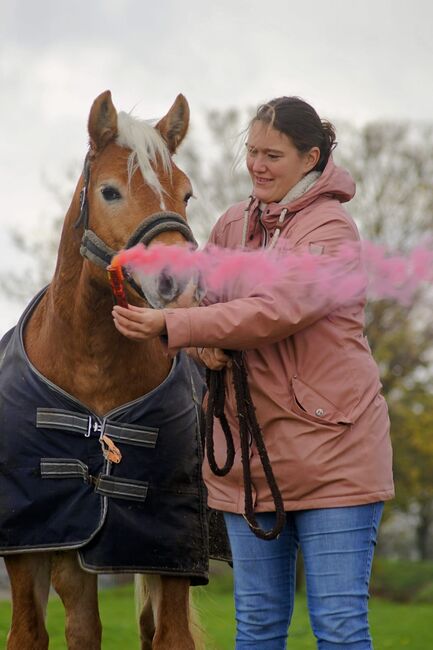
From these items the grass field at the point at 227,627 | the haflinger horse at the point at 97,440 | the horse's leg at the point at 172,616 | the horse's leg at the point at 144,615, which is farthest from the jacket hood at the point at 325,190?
the grass field at the point at 227,627

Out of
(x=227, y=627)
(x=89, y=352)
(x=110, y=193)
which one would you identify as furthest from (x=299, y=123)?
(x=227, y=627)

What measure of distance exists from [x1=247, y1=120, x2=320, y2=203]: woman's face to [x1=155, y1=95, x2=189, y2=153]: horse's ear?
0.72 meters

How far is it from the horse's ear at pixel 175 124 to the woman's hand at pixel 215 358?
1.02 meters

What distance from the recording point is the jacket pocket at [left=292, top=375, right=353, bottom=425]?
350 cm

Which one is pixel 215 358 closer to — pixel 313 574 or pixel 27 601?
pixel 313 574

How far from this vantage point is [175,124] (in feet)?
14.5

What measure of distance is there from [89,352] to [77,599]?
1.23 metres

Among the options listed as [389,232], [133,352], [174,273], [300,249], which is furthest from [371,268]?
[389,232]

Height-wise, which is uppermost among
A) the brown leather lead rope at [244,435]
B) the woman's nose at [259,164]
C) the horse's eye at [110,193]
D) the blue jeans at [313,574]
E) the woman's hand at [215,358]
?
the woman's nose at [259,164]

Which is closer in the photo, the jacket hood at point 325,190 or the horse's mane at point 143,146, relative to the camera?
the jacket hood at point 325,190

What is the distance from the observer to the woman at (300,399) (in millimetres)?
3436

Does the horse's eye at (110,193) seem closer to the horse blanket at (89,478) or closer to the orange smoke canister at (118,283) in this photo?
the orange smoke canister at (118,283)

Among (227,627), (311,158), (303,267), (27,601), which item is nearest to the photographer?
(303,267)

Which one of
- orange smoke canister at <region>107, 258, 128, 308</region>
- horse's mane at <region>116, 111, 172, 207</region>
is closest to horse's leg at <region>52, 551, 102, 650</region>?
orange smoke canister at <region>107, 258, 128, 308</region>
